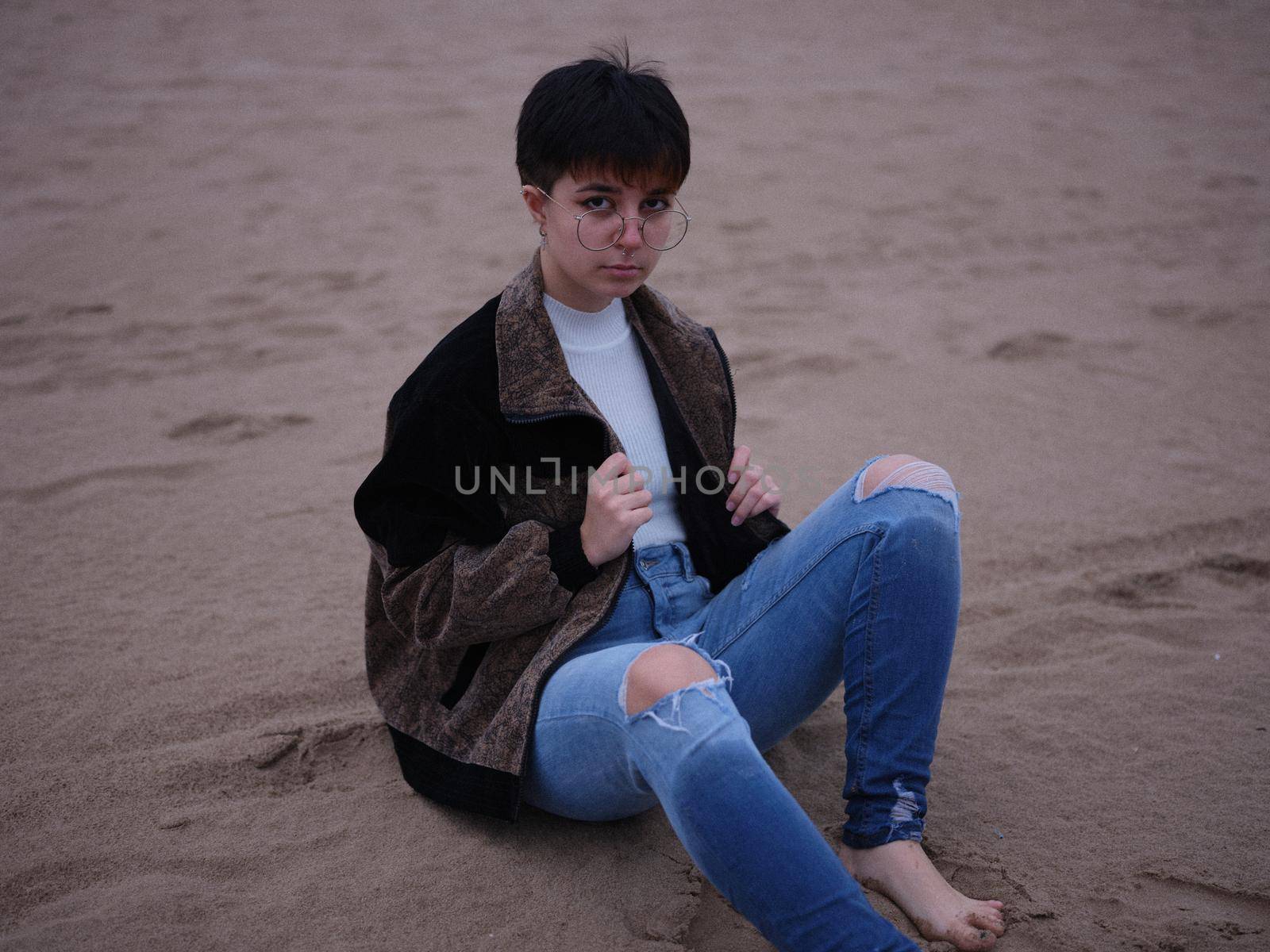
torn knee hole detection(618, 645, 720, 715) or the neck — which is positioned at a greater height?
the neck

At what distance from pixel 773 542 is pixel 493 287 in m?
3.15

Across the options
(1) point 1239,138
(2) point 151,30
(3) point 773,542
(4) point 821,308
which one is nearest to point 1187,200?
(1) point 1239,138

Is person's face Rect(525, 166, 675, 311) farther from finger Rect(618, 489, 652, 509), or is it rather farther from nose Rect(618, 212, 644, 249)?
finger Rect(618, 489, 652, 509)

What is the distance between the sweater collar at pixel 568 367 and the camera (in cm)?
175

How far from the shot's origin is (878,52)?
29.1ft

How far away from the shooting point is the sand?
5.95 ft

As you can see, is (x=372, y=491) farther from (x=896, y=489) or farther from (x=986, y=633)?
(x=986, y=633)

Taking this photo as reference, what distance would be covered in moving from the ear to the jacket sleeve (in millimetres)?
369

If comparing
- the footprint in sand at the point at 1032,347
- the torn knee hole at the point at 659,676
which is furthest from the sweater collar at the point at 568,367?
the footprint in sand at the point at 1032,347

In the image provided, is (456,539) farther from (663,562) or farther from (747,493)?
(747,493)

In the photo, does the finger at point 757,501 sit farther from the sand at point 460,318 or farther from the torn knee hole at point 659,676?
the sand at point 460,318

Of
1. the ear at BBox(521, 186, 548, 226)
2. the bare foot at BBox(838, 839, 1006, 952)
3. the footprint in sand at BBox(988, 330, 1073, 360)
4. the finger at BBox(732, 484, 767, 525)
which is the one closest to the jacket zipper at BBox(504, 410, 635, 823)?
the finger at BBox(732, 484, 767, 525)

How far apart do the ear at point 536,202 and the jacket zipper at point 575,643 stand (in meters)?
0.35

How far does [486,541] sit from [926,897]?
2.96ft
